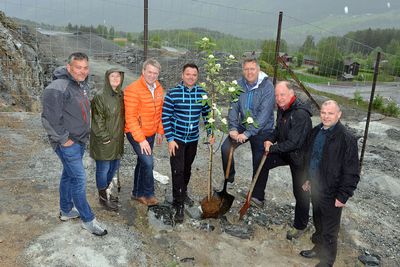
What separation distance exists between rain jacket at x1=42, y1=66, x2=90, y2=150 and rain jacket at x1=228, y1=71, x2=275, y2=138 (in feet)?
6.48

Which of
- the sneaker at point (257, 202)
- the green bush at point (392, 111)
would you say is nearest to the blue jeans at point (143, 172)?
the sneaker at point (257, 202)

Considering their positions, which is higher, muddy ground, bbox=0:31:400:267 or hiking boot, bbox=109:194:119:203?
hiking boot, bbox=109:194:119:203

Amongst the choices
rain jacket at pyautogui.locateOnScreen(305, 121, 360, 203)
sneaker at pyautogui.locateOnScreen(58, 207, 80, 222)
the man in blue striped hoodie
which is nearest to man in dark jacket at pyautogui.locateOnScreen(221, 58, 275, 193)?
the man in blue striped hoodie

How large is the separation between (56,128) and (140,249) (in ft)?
5.39

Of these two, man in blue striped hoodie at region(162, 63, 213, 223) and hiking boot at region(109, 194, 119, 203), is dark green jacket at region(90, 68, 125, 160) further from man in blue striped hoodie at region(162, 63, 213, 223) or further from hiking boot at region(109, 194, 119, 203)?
hiking boot at region(109, 194, 119, 203)

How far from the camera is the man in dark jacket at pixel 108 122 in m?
3.86

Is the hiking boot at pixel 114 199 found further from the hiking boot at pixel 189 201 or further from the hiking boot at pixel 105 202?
the hiking boot at pixel 189 201

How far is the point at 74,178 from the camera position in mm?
3588

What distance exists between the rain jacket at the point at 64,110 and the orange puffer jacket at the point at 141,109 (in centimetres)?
53

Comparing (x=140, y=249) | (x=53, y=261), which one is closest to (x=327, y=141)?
(x=140, y=249)

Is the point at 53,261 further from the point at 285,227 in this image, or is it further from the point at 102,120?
the point at 285,227

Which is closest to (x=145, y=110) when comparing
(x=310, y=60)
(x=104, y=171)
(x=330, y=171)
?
(x=104, y=171)

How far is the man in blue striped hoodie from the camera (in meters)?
3.99

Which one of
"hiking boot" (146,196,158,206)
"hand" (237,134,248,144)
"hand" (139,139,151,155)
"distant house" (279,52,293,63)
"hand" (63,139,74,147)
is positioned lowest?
"hiking boot" (146,196,158,206)
